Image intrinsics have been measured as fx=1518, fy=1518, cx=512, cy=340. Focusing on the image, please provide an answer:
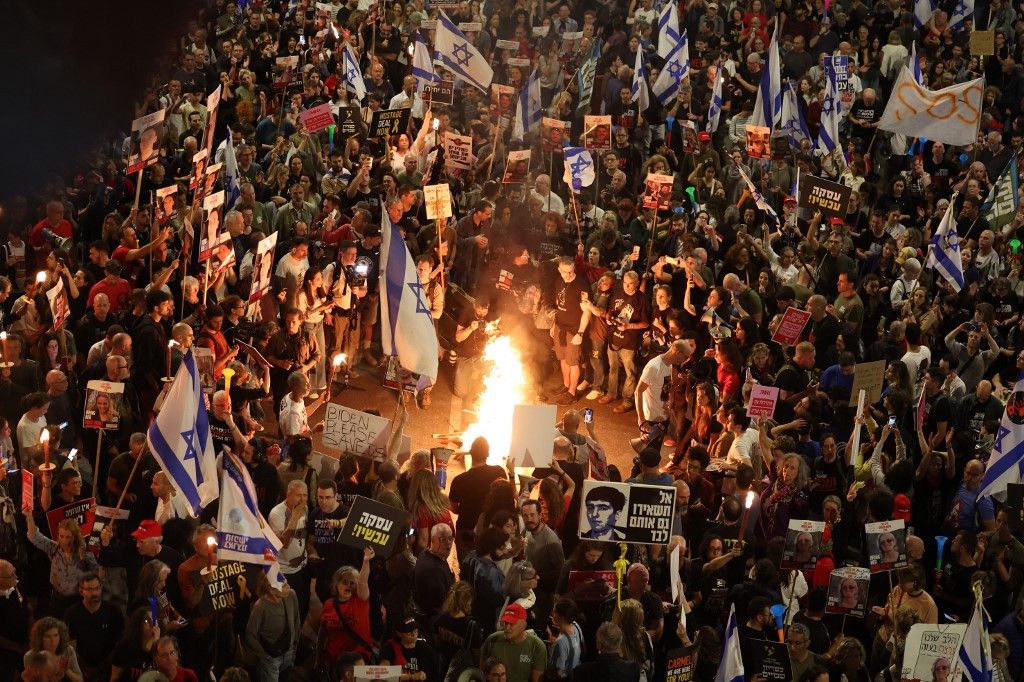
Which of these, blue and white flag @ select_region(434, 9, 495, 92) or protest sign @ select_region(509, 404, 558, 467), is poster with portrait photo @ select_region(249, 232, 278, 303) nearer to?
protest sign @ select_region(509, 404, 558, 467)

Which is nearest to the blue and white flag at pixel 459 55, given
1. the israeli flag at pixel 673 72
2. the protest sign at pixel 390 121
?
the protest sign at pixel 390 121

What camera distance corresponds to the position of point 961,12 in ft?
85.0

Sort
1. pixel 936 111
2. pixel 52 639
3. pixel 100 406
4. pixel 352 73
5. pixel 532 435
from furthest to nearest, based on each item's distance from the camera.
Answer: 1. pixel 352 73
2. pixel 936 111
3. pixel 532 435
4. pixel 100 406
5. pixel 52 639

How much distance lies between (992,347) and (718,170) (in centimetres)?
608

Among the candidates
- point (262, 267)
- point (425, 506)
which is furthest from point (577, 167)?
point (425, 506)

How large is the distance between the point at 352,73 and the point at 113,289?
26.8 feet

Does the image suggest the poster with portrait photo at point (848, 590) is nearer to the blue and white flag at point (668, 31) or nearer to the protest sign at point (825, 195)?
the protest sign at point (825, 195)

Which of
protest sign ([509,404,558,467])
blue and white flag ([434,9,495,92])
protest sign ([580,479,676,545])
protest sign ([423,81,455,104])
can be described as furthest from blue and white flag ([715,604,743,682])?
protest sign ([423,81,455,104])

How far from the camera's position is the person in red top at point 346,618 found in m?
10.9

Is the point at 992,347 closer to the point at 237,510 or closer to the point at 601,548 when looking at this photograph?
the point at 601,548

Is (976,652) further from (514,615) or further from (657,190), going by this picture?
(657,190)

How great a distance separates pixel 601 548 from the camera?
12.1 metres

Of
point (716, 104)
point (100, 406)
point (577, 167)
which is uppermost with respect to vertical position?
point (716, 104)

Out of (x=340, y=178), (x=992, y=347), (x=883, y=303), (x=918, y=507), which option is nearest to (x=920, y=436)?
(x=918, y=507)
